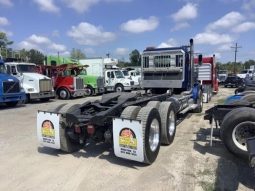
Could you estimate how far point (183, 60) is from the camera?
1159 centimetres

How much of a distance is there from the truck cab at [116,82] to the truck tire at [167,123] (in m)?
19.8

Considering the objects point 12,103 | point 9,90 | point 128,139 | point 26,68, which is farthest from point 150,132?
point 26,68

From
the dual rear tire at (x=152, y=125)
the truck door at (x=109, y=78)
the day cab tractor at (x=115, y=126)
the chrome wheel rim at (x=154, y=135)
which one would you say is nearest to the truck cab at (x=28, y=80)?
the truck door at (x=109, y=78)

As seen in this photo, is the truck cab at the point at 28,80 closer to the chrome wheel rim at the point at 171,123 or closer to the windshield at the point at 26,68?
the windshield at the point at 26,68

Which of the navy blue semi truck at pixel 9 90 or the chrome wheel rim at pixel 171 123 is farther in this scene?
the navy blue semi truck at pixel 9 90

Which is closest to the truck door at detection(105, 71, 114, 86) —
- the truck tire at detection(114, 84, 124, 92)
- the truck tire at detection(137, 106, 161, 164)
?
the truck tire at detection(114, 84, 124, 92)

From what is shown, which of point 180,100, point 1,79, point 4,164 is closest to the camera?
point 4,164

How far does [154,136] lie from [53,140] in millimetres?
2131

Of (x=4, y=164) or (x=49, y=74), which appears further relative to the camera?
(x=49, y=74)

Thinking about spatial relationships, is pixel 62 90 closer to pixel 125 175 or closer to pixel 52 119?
pixel 52 119

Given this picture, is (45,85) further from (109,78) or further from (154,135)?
(154,135)

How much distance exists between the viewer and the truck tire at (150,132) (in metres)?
5.56

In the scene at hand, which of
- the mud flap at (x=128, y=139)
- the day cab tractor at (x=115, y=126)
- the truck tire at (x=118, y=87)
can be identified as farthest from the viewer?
the truck tire at (x=118, y=87)

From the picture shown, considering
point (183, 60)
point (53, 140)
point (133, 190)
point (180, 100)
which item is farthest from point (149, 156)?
point (183, 60)
